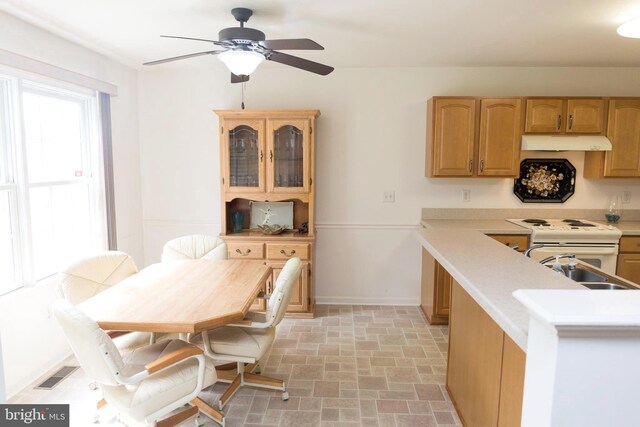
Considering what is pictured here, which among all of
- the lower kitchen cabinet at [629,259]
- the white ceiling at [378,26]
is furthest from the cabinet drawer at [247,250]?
the lower kitchen cabinet at [629,259]

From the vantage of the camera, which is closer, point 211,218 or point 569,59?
point 569,59

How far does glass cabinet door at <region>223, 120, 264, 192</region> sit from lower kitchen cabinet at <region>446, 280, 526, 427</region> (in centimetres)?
216

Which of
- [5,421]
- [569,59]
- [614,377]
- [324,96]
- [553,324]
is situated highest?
[569,59]

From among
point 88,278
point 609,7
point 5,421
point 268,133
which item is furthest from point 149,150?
point 609,7

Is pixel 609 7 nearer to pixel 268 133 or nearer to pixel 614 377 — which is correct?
pixel 614 377

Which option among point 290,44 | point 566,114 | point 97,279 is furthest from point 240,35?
point 566,114

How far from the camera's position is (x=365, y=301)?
427 centimetres

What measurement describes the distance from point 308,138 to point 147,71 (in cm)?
183

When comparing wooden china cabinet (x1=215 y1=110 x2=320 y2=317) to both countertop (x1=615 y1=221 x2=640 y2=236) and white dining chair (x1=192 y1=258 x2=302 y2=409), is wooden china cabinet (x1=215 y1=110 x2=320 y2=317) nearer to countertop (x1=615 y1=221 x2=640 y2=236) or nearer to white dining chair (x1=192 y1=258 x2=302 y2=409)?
white dining chair (x1=192 y1=258 x2=302 y2=409)

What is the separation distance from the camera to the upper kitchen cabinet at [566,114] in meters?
3.65

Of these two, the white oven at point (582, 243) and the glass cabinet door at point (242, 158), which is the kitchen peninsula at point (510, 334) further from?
the glass cabinet door at point (242, 158)

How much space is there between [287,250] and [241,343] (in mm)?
1560

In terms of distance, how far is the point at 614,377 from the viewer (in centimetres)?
101

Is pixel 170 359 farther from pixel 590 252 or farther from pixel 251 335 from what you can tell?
pixel 590 252
